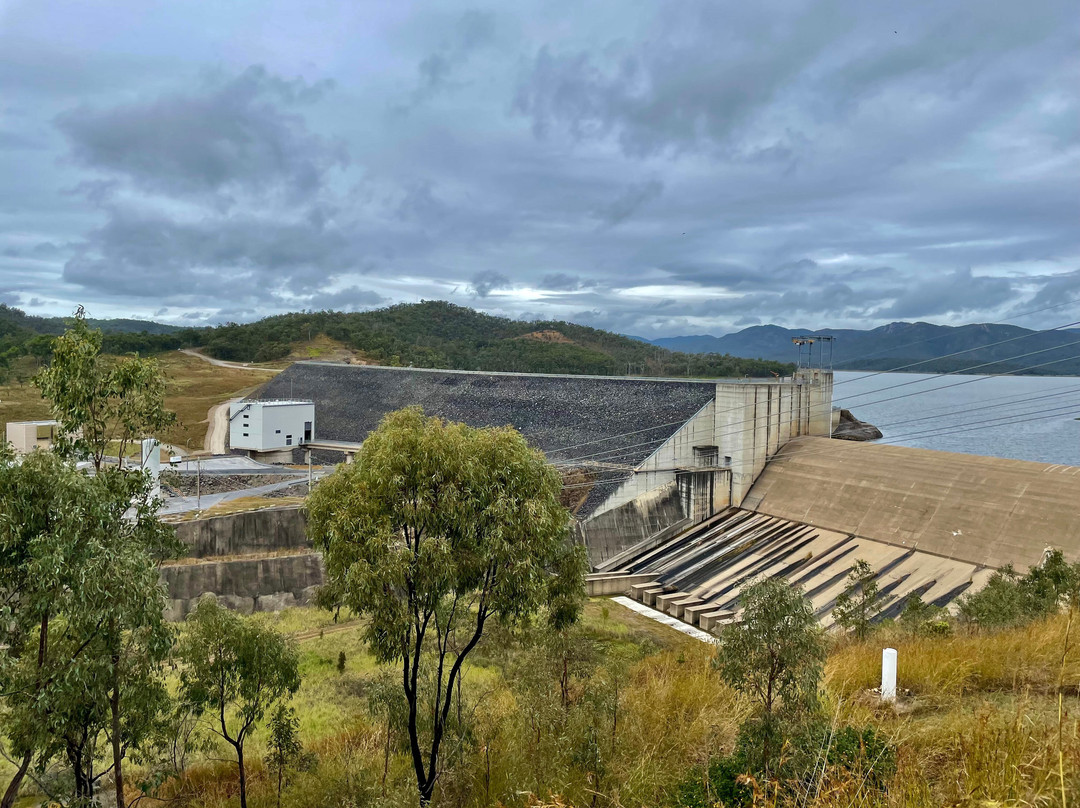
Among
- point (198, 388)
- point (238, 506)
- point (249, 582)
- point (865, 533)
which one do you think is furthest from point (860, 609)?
point (198, 388)

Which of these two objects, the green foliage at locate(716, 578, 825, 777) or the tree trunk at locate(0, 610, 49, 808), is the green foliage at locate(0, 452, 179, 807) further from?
the green foliage at locate(716, 578, 825, 777)

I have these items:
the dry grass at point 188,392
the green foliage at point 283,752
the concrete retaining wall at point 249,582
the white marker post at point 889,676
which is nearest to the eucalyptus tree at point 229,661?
the green foliage at point 283,752

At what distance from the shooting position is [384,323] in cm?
13588

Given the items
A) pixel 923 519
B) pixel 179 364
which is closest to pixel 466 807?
pixel 923 519

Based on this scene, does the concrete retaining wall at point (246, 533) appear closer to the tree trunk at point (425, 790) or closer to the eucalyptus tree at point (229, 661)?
the eucalyptus tree at point (229, 661)

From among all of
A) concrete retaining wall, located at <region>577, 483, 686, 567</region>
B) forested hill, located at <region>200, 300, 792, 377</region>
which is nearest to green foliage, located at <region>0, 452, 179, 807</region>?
concrete retaining wall, located at <region>577, 483, 686, 567</region>

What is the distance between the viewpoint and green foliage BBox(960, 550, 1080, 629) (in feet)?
50.6

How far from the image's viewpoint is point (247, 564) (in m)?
29.6

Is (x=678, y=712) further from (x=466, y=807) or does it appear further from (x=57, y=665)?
(x=57, y=665)

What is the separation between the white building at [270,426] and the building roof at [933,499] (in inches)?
1299

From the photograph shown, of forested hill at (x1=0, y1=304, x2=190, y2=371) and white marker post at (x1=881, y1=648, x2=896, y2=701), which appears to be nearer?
white marker post at (x1=881, y1=648, x2=896, y2=701)

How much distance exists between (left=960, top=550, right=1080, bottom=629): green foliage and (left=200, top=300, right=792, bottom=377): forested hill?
245ft

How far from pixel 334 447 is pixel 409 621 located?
43450 millimetres

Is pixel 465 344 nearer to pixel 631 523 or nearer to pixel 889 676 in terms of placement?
pixel 631 523
